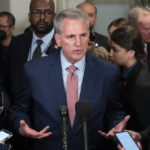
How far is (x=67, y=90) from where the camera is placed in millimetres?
2162

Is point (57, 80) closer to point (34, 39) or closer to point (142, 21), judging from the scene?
point (34, 39)

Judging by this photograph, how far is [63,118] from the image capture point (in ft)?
5.27

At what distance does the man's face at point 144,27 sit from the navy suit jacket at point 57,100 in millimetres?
1648

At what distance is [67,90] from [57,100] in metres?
0.09

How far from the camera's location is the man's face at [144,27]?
378cm

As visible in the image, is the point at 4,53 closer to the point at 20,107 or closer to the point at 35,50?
the point at 35,50

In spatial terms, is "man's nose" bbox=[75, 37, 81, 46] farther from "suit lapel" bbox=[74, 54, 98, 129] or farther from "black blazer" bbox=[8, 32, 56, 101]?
"black blazer" bbox=[8, 32, 56, 101]

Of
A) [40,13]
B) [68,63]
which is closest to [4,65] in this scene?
[40,13]

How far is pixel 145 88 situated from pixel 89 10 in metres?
1.98

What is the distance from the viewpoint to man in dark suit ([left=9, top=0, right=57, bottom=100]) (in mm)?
3188

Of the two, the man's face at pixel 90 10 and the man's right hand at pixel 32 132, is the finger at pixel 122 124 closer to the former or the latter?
the man's right hand at pixel 32 132

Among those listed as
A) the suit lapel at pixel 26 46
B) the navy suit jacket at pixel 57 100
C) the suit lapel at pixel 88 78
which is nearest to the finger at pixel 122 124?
the navy suit jacket at pixel 57 100

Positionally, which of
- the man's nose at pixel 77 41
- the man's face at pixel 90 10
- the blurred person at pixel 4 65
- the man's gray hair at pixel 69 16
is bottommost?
the blurred person at pixel 4 65

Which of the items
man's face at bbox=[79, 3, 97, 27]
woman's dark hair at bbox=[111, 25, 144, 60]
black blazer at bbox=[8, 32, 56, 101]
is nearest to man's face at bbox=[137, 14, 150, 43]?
man's face at bbox=[79, 3, 97, 27]
